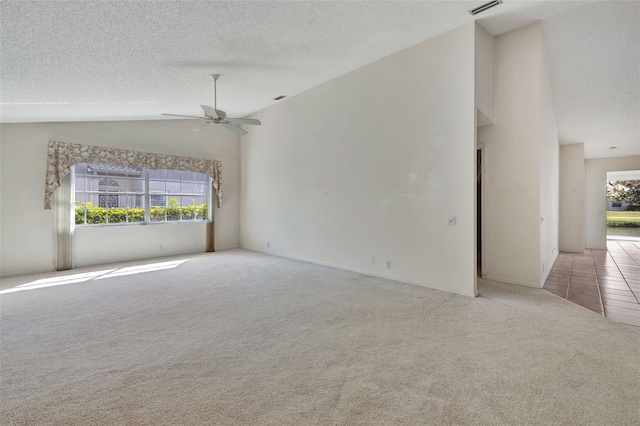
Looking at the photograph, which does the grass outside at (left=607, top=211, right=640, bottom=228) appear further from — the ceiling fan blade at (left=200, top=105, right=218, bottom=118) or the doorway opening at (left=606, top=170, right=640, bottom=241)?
the ceiling fan blade at (left=200, top=105, right=218, bottom=118)

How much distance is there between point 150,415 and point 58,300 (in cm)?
302

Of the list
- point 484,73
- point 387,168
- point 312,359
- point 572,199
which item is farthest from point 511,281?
point 572,199

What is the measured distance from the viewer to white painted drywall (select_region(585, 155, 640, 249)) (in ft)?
27.7

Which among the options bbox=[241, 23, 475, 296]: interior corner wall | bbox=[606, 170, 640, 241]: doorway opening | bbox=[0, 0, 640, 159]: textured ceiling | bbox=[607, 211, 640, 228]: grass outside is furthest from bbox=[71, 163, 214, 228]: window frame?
bbox=[607, 211, 640, 228]: grass outside

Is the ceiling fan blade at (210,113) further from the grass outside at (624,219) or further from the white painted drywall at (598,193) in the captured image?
the grass outside at (624,219)

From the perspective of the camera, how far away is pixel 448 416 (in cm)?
163

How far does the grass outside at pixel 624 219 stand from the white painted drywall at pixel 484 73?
1356cm

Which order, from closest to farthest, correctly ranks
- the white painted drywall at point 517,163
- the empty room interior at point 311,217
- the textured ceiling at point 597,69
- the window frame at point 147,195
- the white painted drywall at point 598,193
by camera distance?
the empty room interior at point 311,217
the textured ceiling at point 597,69
the white painted drywall at point 517,163
the window frame at point 147,195
the white painted drywall at point 598,193

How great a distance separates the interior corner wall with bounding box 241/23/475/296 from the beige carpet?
835 mm

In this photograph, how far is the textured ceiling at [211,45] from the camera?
2.55 metres

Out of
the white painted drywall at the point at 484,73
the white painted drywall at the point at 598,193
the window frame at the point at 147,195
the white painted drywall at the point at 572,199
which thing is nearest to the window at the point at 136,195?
the window frame at the point at 147,195

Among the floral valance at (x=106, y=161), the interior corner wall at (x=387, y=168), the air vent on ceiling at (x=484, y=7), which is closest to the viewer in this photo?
the air vent on ceiling at (x=484, y=7)

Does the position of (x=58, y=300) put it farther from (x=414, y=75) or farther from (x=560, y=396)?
(x=414, y=75)

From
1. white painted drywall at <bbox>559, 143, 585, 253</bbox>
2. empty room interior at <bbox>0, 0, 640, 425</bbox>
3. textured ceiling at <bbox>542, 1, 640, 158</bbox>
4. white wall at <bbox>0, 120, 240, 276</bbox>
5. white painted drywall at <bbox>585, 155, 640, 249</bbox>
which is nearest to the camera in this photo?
empty room interior at <bbox>0, 0, 640, 425</bbox>
